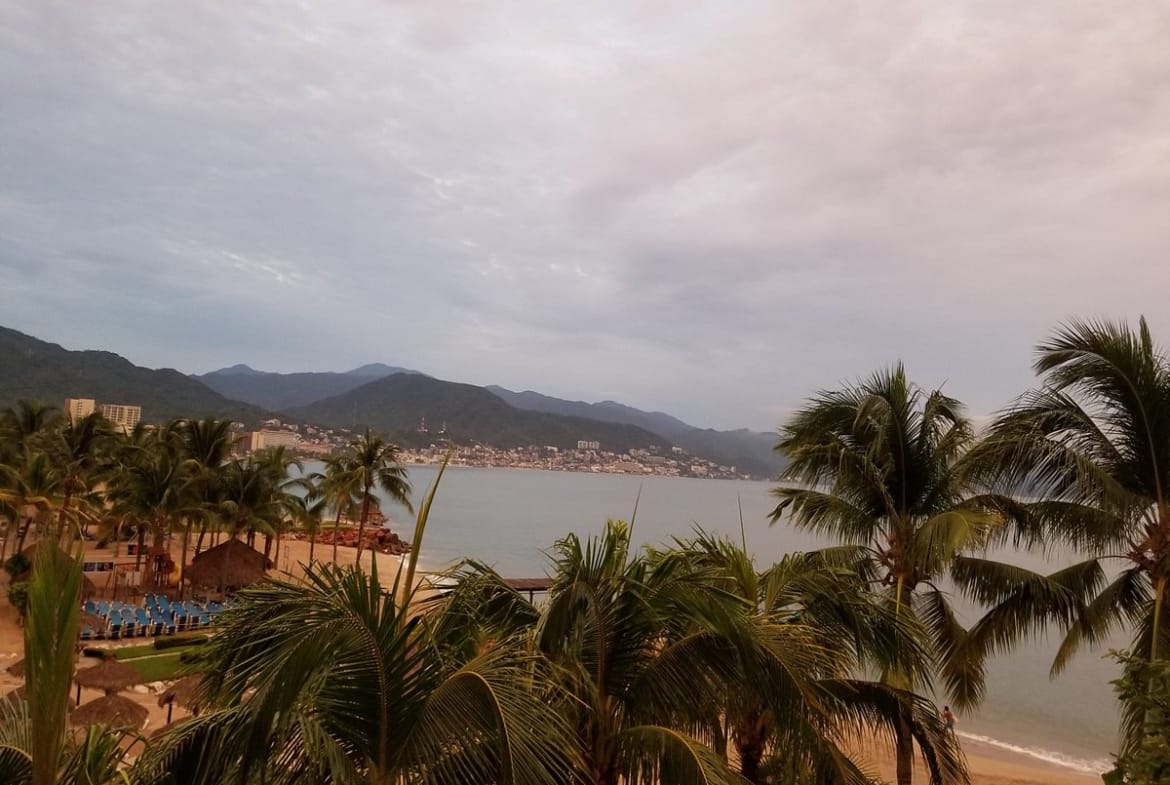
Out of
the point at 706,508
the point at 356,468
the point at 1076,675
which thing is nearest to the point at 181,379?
the point at 706,508

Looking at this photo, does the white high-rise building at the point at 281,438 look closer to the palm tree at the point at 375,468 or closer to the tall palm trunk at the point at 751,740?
the palm tree at the point at 375,468

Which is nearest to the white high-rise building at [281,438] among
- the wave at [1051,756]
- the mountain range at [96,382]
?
the mountain range at [96,382]

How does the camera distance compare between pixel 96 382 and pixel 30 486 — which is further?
pixel 96 382

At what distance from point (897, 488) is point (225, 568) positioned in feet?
72.2

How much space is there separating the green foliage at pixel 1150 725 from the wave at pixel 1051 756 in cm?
1915

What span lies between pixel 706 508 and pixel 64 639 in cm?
11847

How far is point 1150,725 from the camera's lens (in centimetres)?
382

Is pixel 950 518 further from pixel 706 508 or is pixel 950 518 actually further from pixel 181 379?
pixel 181 379

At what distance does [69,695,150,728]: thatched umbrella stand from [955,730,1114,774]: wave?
2089cm

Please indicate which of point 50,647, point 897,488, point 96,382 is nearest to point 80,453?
point 897,488

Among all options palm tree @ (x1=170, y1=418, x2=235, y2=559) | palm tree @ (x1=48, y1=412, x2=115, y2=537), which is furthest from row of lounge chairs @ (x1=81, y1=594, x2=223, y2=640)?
palm tree @ (x1=48, y1=412, x2=115, y2=537)

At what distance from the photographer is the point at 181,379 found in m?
174

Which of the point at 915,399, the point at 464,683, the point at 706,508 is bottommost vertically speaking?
the point at 706,508

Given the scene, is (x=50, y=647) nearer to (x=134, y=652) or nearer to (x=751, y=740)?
(x=751, y=740)
